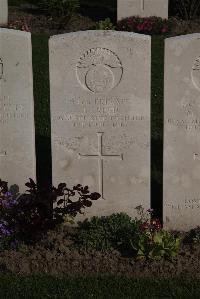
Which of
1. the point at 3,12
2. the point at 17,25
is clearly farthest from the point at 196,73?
the point at 3,12

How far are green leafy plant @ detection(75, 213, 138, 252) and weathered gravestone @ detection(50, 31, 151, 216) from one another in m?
0.28

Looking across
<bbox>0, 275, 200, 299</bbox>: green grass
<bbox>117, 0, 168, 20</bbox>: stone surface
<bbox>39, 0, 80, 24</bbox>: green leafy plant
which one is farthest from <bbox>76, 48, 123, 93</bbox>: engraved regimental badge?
<bbox>117, 0, 168, 20</bbox>: stone surface

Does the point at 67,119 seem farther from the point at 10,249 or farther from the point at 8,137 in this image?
the point at 10,249

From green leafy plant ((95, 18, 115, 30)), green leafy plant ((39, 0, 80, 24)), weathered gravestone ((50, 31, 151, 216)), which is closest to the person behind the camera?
weathered gravestone ((50, 31, 151, 216))

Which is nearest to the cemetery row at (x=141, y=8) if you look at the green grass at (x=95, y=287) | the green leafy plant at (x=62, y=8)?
the green leafy plant at (x=62, y=8)

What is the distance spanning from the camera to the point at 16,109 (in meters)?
6.98

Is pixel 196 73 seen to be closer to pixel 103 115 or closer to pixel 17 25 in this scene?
pixel 103 115

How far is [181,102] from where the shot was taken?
682 cm

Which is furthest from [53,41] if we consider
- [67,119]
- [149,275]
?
[149,275]

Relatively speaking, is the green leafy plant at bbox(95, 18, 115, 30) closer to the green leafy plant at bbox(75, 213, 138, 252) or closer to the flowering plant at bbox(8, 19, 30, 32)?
the flowering plant at bbox(8, 19, 30, 32)

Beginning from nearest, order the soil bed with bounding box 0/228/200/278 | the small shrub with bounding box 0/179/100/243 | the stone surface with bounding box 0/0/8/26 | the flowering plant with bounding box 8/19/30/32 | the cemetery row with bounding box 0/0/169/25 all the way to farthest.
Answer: the soil bed with bounding box 0/228/200/278
the small shrub with bounding box 0/179/100/243
the flowering plant with bounding box 8/19/30/32
the stone surface with bounding box 0/0/8/26
the cemetery row with bounding box 0/0/169/25

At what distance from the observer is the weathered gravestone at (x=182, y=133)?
264 inches

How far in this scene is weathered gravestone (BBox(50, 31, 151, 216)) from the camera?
22.1 ft

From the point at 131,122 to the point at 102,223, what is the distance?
3.36 ft
